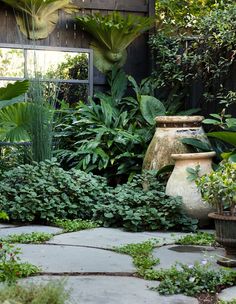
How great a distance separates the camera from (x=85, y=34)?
6473 millimetres

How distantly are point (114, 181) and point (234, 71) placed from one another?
1.62 m

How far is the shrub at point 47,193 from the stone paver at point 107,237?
0.45 meters

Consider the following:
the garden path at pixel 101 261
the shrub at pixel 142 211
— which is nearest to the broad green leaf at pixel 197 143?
the shrub at pixel 142 211

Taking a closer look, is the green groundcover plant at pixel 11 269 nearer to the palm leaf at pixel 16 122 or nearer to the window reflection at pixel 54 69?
the palm leaf at pixel 16 122

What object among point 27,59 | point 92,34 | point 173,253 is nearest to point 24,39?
point 27,59

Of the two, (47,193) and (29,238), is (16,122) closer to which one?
(47,193)

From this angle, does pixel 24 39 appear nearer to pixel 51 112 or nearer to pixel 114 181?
pixel 51 112

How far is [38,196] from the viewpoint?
4.46m

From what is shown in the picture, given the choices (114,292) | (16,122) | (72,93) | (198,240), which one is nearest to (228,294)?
(114,292)

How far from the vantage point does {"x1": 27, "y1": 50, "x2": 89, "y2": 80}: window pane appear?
617 centimetres

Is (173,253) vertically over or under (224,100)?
under

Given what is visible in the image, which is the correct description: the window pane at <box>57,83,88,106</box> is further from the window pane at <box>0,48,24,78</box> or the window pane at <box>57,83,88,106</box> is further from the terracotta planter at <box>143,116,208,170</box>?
the terracotta planter at <box>143,116,208,170</box>

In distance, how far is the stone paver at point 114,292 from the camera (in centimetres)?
235

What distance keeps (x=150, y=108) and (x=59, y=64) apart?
1.24 m
